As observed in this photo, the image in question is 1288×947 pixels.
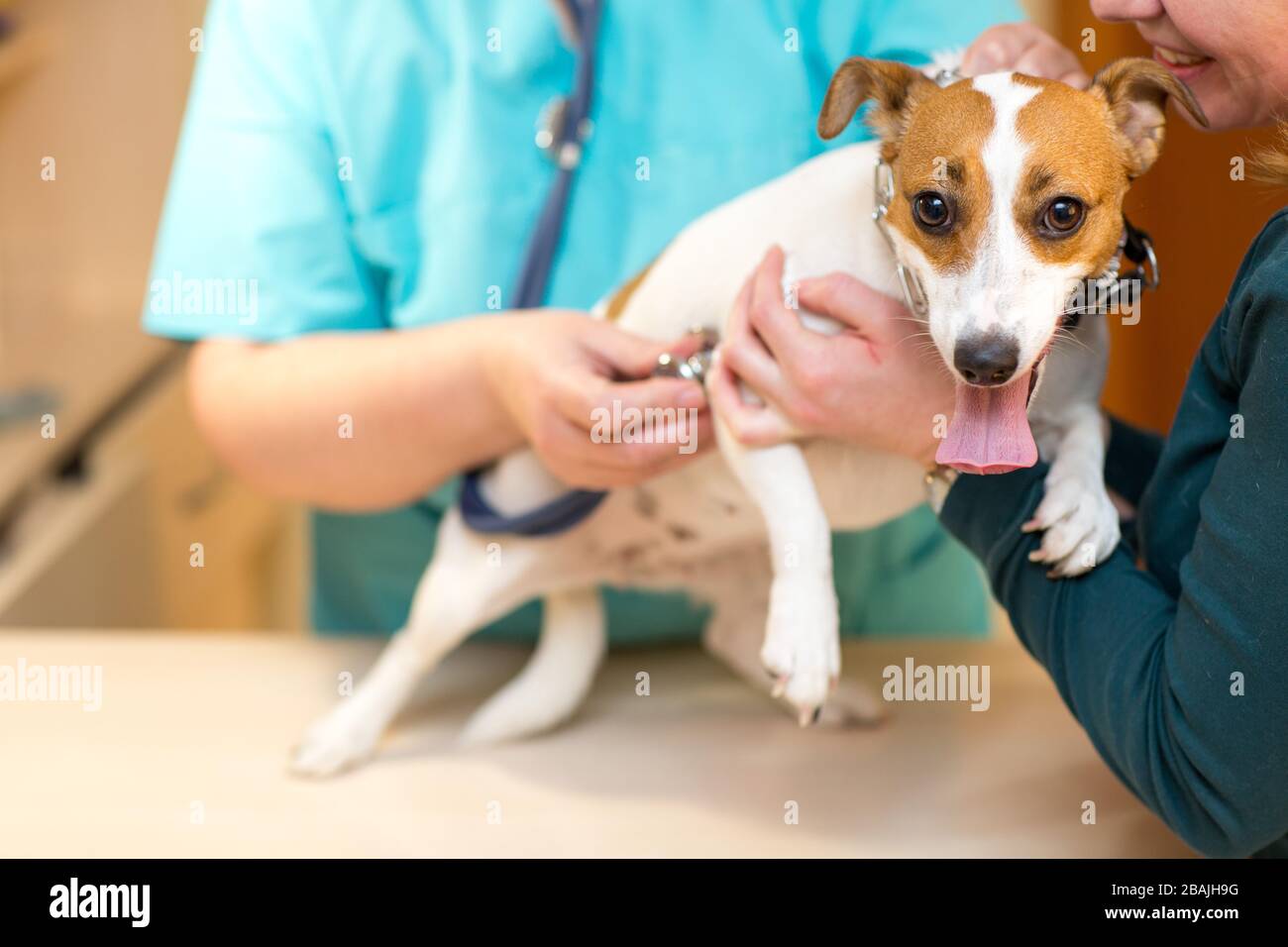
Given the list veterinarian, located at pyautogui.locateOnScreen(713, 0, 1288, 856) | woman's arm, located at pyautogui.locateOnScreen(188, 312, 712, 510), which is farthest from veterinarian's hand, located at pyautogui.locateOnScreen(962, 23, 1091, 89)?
woman's arm, located at pyautogui.locateOnScreen(188, 312, 712, 510)

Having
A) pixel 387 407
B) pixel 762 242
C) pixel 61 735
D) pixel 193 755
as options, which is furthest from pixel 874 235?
pixel 61 735

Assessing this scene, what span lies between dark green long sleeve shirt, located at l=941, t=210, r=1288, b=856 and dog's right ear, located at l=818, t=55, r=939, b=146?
0.83 ft

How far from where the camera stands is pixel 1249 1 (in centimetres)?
80

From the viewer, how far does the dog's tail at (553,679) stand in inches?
50.6

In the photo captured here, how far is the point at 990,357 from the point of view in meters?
0.82

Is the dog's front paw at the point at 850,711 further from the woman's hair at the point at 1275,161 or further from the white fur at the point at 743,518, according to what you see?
the woman's hair at the point at 1275,161

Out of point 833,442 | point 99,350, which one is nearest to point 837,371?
point 833,442

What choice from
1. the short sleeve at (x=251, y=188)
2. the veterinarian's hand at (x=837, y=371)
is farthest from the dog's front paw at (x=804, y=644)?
the short sleeve at (x=251, y=188)

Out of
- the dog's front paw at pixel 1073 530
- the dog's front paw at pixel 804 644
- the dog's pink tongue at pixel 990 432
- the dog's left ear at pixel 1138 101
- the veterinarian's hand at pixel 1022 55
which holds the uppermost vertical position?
the veterinarian's hand at pixel 1022 55

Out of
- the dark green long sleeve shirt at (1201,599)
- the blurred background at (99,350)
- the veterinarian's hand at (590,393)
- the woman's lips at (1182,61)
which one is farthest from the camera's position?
the blurred background at (99,350)

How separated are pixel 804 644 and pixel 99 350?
6.45 ft

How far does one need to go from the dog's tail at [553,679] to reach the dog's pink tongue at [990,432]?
1.81 ft

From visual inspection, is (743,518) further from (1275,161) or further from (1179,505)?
(1275,161)

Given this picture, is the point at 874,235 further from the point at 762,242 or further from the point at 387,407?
the point at 387,407
